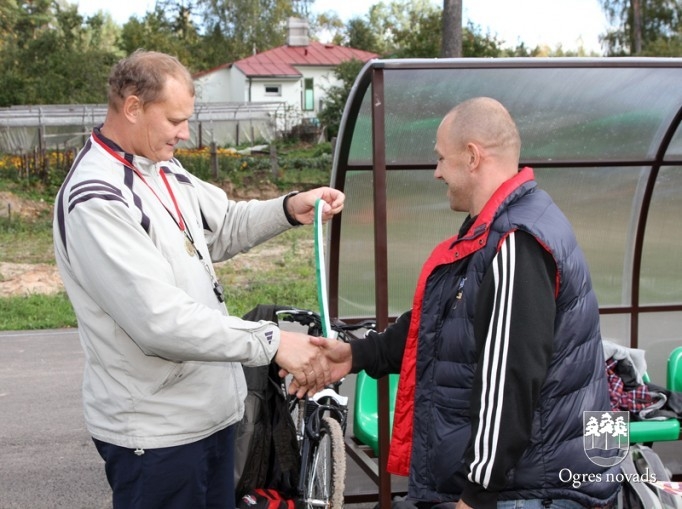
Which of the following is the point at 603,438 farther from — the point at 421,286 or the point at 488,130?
the point at 488,130

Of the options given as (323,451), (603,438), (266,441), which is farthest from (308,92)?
(603,438)

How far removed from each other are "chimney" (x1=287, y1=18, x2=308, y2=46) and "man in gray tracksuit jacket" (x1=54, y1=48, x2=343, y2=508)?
179 feet

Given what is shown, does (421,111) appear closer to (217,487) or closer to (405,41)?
(217,487)

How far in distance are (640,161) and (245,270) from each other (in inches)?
341

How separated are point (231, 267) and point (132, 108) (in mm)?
10998

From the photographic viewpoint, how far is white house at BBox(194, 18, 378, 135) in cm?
5278

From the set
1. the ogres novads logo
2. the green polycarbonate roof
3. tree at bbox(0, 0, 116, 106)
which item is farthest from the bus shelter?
tree at bbox(0, 0, 116, 106)

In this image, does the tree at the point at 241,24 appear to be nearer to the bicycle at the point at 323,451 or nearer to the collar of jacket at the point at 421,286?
the bicycle at the point at 323,451

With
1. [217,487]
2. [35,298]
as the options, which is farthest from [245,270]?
[217,487]

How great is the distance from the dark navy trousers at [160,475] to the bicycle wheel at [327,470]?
25.2 inches

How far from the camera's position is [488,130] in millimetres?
2627

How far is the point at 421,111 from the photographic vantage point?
4941 millimetres

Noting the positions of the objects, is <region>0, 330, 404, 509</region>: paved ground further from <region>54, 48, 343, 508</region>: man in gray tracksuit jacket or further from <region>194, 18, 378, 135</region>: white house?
<region>194, 18, 378, 135</region>: white house

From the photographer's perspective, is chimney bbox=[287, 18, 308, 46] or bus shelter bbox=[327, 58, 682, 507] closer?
bus shelter bbox=[327, 58, 682, 507]
